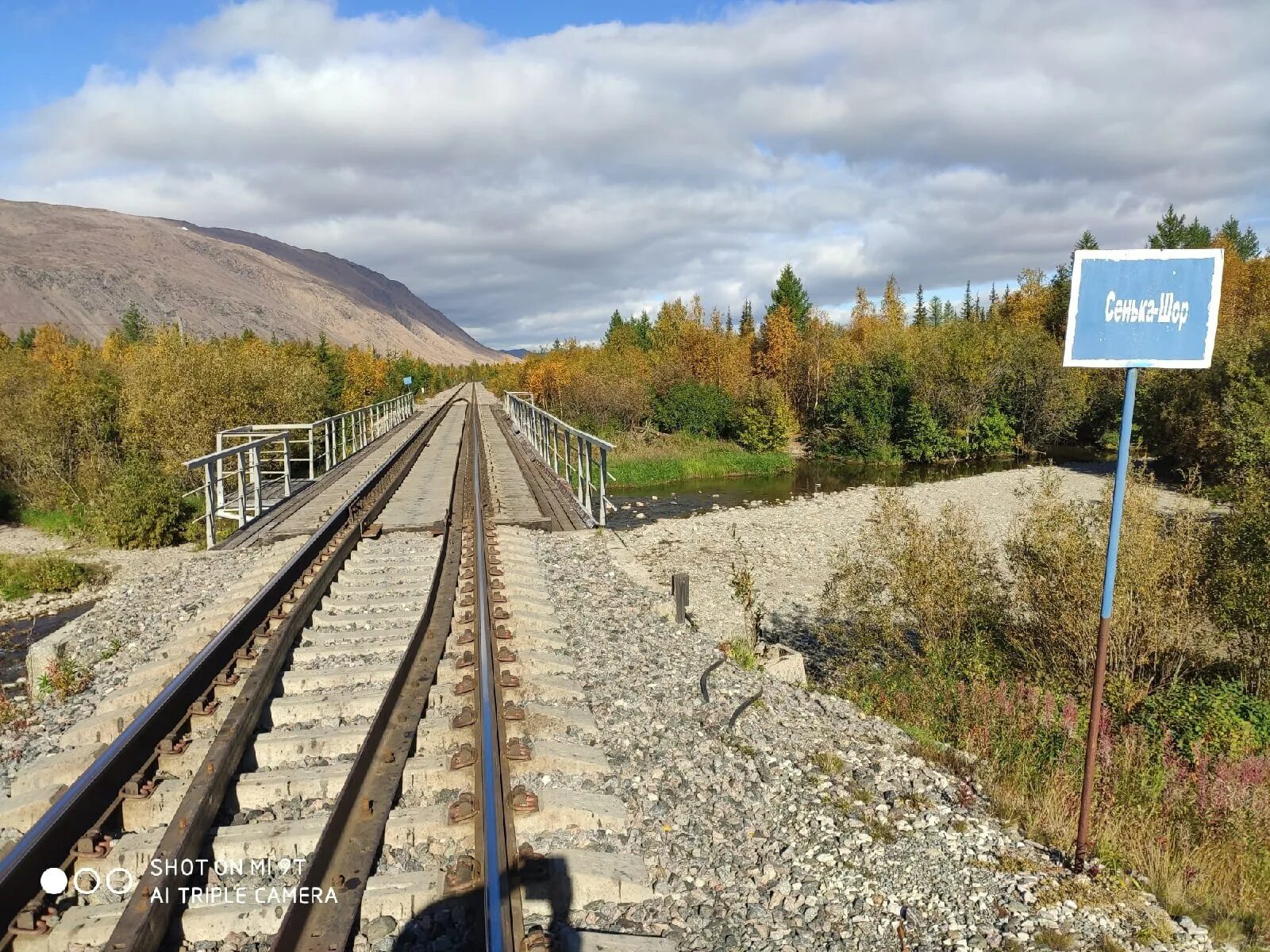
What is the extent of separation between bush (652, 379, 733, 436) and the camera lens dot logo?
37.6m

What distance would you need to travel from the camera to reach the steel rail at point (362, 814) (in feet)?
9.11

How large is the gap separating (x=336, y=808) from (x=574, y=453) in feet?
96.4

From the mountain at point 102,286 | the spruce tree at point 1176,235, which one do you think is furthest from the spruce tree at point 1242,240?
the mountain at point 102,286

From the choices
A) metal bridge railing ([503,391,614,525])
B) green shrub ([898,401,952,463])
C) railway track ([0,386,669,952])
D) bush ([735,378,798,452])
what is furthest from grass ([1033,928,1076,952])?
green shrub ([898,401,952,463])

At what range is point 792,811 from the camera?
12.7 ft

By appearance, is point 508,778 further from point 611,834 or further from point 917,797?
point 917,797

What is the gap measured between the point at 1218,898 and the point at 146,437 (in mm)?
25328

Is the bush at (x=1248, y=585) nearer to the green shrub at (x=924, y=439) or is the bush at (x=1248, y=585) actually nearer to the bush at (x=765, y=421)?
the bush at (x=765, y=421)

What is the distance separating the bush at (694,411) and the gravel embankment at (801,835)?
3473 cm

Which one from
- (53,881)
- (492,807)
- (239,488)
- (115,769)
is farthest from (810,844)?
(239,488)

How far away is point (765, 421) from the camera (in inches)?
1586

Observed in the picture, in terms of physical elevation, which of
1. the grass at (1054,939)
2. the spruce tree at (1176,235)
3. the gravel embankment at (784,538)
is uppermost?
the spruce tree at (1176,235)

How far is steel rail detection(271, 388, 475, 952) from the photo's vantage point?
2.78 m

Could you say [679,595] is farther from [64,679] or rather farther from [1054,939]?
[64,679]
